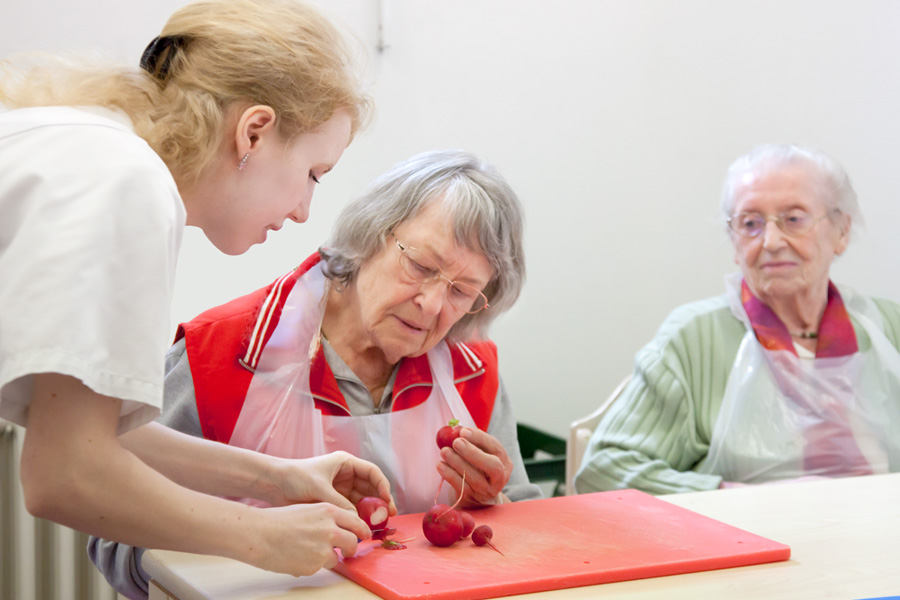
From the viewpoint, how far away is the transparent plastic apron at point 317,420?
141 cm

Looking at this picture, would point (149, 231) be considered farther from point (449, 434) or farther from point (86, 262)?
point (449, 434)

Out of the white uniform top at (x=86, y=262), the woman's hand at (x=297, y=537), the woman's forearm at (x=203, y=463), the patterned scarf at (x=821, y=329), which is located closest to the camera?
the white uniform top at (x=86, y=262)

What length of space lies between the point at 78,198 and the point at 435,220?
0.83 m

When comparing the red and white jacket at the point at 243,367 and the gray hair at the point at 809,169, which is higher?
the gray hair at the point at 809,169

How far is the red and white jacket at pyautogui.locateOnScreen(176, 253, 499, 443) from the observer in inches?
55.9

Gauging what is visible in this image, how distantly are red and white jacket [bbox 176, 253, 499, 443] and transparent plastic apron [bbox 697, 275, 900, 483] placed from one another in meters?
0.69

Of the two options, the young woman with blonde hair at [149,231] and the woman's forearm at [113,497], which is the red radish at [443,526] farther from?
the woman's forearm at [113,497]

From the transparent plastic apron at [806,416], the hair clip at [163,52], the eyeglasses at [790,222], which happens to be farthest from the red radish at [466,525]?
the eyeglasses at [790,222]

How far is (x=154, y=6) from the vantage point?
89.3 inches

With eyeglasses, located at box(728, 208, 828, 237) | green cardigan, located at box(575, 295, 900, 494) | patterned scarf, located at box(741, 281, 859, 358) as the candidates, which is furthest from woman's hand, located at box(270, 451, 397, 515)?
eyeglasses, located at box(728, 208, 828, 237)

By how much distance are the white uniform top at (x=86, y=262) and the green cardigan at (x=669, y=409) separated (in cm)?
138

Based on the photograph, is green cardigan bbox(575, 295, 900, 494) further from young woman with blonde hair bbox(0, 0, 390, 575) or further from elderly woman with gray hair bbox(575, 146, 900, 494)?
young woman with blonde hair bbox(0, 0, 390, 575)

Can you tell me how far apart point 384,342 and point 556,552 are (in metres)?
0.53

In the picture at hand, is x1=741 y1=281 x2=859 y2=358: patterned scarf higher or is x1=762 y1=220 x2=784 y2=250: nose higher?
x1=762 y1=220 x2=784 y2=250: nose
